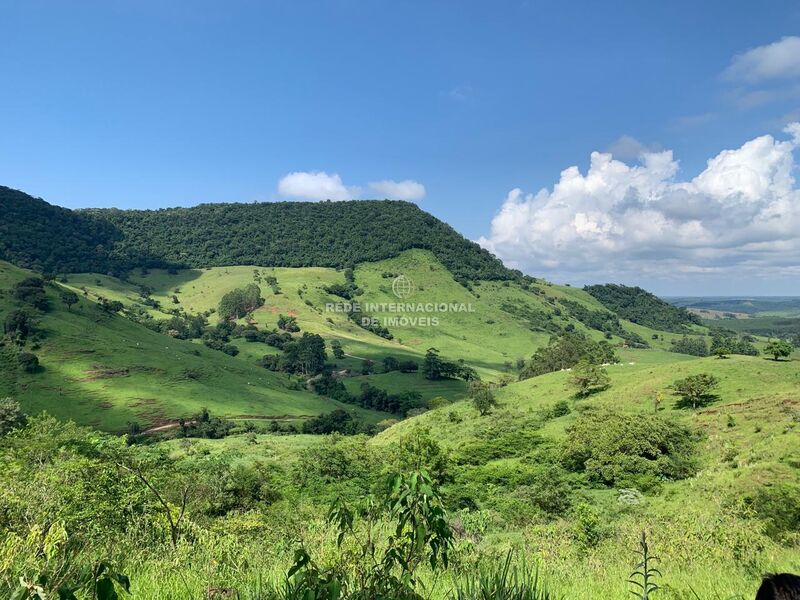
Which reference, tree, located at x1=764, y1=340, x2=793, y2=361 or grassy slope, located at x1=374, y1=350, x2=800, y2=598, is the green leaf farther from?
tree, located at x1=764, y1=340, x2=793, y2=361

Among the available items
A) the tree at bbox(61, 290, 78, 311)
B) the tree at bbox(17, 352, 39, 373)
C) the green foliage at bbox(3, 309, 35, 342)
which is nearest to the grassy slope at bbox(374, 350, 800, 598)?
the tree at bbox(17, 352, 39, 373)

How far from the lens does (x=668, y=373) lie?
6762 centimetres

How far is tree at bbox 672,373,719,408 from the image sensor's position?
56.5 m

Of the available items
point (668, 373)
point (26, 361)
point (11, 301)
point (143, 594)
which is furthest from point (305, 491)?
point (11, 301)

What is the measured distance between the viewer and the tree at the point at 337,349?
16162 cm

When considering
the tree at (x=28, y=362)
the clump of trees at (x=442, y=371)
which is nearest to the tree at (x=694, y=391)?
the clump of trees at (x=442, y=371)

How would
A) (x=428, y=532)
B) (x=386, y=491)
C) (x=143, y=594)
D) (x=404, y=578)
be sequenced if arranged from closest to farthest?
(x=404, y=578) < (x=386, y=491) < (x=428, y=532) < (x=143, y=594)

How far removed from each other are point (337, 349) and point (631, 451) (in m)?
129

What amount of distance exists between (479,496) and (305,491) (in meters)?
16.1

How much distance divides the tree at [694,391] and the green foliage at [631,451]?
10.0 meters

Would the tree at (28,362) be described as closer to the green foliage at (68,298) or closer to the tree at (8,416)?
the green foliage at (68,298)

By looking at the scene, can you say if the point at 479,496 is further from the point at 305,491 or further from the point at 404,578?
the point at 404,578

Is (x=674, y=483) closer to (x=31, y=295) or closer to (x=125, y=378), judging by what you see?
(x=125, y=378)

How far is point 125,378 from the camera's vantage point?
103 m
